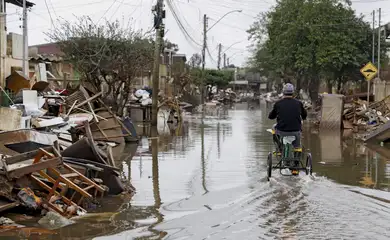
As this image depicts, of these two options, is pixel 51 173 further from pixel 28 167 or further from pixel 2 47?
pixel 2 47

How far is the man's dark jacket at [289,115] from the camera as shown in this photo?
11.8 m

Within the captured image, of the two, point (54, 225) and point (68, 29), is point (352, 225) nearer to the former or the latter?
point (54, 225)

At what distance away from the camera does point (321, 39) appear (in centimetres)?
4894

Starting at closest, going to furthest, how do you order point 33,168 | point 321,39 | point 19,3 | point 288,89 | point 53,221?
point 53,221
point 33,168
point 288,89
point 19,3
point 321,39

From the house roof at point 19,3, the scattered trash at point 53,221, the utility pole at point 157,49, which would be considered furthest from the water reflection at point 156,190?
the house roof at point 19,3

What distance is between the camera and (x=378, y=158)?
17.0 m

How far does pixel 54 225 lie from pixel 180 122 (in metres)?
26.1

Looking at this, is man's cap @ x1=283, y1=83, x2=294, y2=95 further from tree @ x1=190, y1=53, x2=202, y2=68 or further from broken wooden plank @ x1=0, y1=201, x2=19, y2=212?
tree @ x1=190, y1=53, x2=202, y2=68

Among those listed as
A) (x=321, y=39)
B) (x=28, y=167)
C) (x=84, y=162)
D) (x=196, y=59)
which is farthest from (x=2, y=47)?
(x=196, y=59)

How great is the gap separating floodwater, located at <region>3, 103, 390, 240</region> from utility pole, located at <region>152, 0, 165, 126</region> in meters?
9.89

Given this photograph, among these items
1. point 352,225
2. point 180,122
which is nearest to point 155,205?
point 352,225

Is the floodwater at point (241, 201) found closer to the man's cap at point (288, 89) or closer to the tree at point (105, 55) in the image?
the man's cap at point (288, 89)

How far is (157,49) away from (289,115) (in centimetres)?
1605

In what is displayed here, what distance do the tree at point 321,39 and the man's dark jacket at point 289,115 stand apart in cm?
3721
